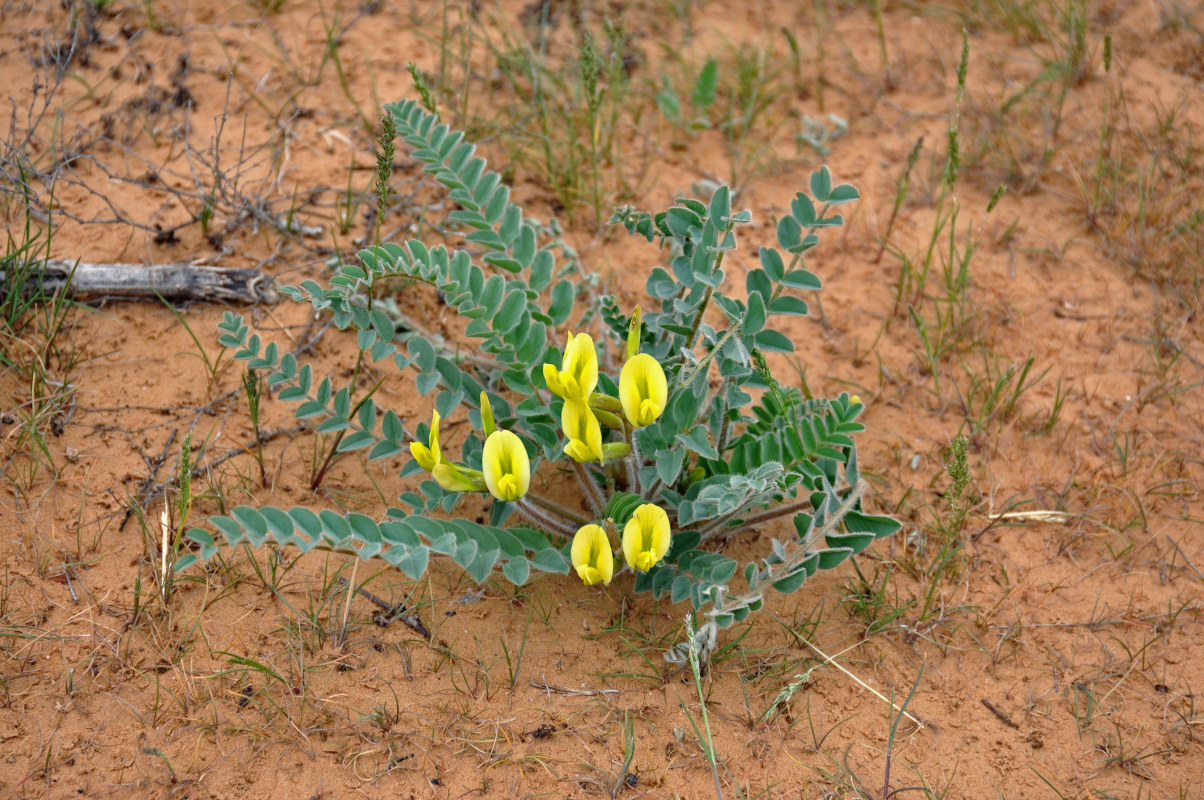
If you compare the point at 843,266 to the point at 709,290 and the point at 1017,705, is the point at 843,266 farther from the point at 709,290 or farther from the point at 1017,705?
the point at 1017,705

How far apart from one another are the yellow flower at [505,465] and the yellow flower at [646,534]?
0.22m

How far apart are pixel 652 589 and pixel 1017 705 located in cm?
83

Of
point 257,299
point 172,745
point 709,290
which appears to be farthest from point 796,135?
point 172,745

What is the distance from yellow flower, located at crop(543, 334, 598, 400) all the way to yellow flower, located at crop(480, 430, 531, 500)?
0.13 metres

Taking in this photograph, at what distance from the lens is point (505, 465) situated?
181 cm

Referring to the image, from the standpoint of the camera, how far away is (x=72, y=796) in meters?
1.75

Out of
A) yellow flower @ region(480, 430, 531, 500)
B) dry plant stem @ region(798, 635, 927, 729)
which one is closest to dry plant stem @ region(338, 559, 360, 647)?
yellow flower @ region(480, 430, 531, 500)

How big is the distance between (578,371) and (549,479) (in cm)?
67

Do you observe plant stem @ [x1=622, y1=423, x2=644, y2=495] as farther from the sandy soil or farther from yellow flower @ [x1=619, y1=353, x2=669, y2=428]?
the sandy soil

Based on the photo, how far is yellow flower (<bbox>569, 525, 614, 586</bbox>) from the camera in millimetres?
1795

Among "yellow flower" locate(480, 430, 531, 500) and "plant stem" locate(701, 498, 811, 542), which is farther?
"plant stem" locate(701, 498, 811, 542)

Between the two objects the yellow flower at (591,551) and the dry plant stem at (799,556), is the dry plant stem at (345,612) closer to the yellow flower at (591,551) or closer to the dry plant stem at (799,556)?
the yellow flower at (591,551)

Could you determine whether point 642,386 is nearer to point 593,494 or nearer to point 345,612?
point 593,494

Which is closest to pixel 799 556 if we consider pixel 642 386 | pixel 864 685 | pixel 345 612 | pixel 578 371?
pixel 864 685
